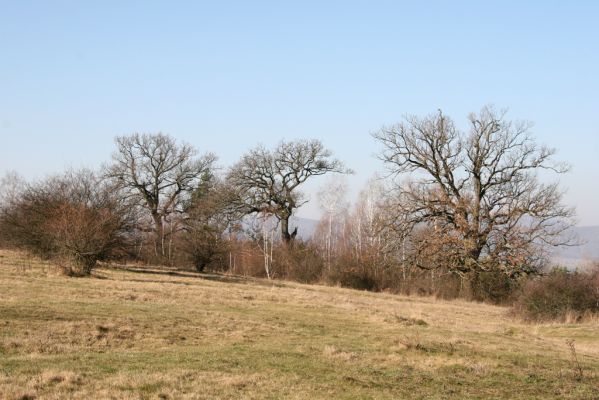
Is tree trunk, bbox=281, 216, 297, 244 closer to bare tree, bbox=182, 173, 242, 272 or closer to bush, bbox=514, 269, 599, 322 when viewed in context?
bare tree, bbox=182, 173, 242, 272

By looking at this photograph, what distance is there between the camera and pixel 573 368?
1348 cm

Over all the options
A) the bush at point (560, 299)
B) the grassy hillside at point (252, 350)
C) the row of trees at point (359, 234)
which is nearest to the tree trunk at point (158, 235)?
the row of trees at point (359, 234)

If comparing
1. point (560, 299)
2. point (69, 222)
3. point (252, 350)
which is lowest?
point (252, 350)

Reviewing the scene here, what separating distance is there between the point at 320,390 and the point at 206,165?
51.2 metres

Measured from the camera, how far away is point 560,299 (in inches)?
1048

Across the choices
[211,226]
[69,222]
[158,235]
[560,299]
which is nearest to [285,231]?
[211,226]

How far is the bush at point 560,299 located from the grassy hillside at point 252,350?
2955 millimetres

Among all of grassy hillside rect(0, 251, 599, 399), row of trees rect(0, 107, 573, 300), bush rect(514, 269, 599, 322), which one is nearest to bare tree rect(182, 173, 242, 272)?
row of trees rect(0, 107, 573, 300)

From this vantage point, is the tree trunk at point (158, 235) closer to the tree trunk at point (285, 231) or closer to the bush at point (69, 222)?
the tree trunk at point (285, 231)

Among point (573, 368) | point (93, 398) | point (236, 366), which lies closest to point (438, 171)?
point (573, 368)

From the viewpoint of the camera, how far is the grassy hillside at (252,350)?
10047 mm

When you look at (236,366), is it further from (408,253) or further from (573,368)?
(408,253)

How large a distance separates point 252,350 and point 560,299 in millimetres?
17929

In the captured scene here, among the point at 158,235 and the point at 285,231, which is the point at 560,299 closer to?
the point at 285,231
